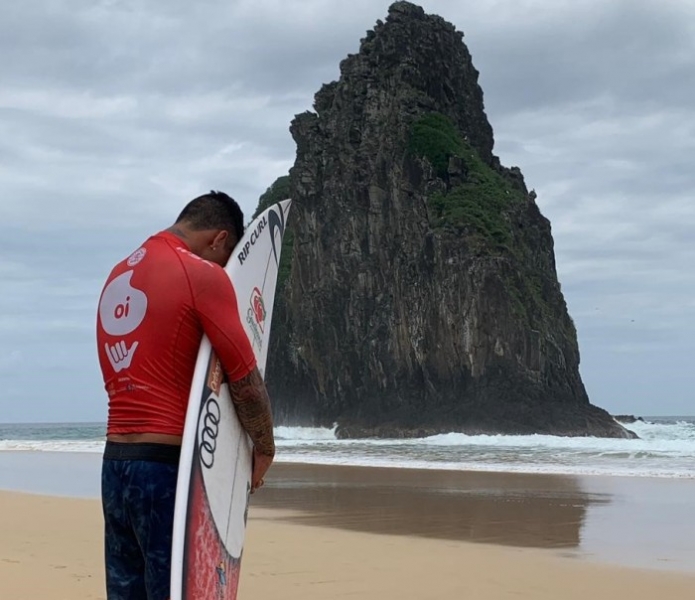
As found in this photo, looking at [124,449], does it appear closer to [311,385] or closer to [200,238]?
[200,238]

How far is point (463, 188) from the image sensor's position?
46.6 m

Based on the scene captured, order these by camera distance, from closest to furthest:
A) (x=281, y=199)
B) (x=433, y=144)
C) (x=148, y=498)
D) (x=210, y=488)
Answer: (x=148, y=498), (x=210, y=488), (x=433, y=144), (x=281, y=199)

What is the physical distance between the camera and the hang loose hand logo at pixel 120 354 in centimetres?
240

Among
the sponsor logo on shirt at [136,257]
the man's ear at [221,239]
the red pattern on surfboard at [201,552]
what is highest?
the man's ear at [221,239]

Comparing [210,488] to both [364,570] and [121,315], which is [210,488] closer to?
[121,315]

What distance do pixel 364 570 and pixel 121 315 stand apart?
4059 mm

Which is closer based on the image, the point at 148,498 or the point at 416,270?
the point at 148,498

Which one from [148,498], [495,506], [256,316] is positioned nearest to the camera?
[148,498]

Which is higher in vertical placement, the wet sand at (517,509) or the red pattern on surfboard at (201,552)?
the red pattern on surfboard at (201,552)

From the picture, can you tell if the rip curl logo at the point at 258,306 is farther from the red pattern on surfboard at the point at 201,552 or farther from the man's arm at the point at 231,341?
the red pattern on surfboard at the point at 201,552

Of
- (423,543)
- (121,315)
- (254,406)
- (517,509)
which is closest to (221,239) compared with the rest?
(121,315)

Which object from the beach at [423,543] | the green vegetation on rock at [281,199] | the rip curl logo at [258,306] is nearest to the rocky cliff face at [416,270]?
the green vegetation on rock at [281,199]

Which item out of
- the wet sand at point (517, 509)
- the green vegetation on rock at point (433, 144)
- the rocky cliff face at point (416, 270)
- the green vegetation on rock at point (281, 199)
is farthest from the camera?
the green vegetation on rock at point (281, 199)

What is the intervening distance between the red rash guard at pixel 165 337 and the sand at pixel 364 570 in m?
3.02
